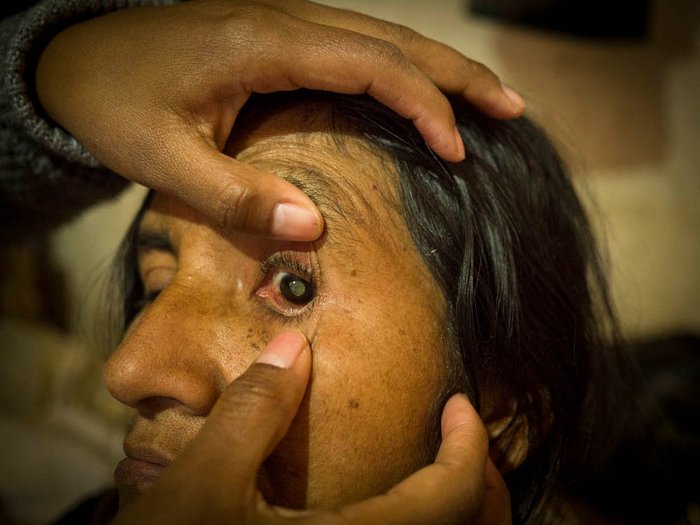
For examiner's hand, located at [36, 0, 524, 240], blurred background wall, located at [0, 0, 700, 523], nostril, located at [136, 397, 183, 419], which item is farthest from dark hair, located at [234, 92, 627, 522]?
blurred background wall, located at [0, 0, 700, 523]

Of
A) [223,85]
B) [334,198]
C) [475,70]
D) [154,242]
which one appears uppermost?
[475,70]

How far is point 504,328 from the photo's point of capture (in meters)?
0.99

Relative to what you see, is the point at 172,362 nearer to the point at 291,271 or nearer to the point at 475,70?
the point at 291,271

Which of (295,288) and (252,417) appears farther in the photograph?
(295,288)

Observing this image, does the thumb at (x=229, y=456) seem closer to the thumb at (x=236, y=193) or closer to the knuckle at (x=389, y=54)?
the thumb at (x=236, y=193)

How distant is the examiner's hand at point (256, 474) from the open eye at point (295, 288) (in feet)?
0.22

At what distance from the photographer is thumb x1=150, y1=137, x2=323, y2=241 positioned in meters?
0.77

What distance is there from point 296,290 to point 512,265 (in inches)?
15.6

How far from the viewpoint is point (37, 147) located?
1173 millimetres

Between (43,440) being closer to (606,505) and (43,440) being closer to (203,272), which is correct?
(203,272)

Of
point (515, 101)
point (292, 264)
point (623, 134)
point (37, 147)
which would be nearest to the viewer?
point (292, 264)

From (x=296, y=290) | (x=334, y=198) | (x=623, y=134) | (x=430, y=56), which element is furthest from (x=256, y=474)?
(x=623, y=134)

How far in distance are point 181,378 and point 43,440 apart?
1.75m

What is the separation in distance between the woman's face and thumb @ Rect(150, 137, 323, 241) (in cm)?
7
